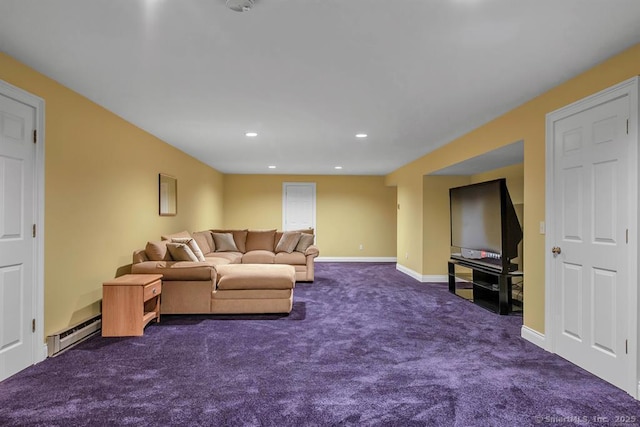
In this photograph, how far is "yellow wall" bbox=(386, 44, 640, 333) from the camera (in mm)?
2625

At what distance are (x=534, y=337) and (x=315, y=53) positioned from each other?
126 inches

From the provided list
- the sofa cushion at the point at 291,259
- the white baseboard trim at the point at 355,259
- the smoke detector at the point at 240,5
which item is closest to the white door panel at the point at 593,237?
the smoke detector at the point at 240,5

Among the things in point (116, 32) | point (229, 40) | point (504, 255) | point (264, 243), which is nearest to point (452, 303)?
point (504, 255)

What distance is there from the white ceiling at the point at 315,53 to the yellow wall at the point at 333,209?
536cm

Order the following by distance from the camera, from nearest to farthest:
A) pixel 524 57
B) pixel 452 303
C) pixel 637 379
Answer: pixel 637 379 < pixel 524 57 < pixel 452 303

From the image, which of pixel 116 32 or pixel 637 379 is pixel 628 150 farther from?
pixel 116 32

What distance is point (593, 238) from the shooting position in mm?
2764

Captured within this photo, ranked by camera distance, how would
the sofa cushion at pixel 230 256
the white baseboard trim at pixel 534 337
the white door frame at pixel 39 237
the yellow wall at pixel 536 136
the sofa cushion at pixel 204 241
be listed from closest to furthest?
the yellow wall at pixel 536 136, the white door frame at pixel 39 237, the white baseboard trim at pixel 534 337, the sofa cushion at pixel 230 256, the sofa cushion at pixel 204 241

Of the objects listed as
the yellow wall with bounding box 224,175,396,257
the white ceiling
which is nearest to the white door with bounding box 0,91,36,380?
the white ceiling

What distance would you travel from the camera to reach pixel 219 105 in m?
3.71

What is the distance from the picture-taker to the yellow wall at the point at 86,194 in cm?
303

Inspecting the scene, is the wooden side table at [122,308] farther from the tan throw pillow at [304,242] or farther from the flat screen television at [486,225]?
the flat screen television at [486,225]

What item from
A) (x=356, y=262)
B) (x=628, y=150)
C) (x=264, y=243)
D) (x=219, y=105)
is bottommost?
(x=356, y=262)

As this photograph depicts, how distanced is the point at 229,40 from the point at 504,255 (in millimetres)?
3942
